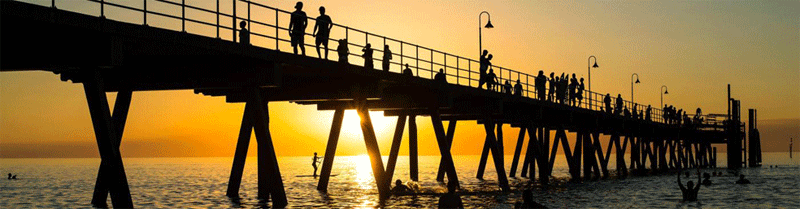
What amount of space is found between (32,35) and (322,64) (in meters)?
10.3

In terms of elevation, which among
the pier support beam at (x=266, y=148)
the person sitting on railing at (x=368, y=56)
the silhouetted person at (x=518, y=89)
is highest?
the person sitting on railing at (x=368, y=56)

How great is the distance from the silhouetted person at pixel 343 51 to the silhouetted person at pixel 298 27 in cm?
252

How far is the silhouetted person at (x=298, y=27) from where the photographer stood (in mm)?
30281

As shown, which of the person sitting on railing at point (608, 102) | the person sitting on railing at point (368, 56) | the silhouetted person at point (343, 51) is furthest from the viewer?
the person sitting on railing at point (608, 102)

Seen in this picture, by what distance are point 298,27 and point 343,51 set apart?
2925 millimetres

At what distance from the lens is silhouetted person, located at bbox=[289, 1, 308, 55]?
30.3m

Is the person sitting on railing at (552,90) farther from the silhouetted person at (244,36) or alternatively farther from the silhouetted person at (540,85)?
the silhouetted person at (244,36)

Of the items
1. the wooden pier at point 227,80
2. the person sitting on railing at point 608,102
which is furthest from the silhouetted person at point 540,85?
the person sitting on railing at point 608,102

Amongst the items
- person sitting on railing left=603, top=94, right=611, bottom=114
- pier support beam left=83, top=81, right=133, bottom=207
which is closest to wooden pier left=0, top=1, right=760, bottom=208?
pier support beam left=83, top=81, right=133, bottom=207

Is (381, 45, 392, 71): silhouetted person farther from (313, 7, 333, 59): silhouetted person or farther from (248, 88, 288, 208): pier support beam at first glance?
(248, 88, 288, 208): pier support beam

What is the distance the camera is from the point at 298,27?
30.5 meters

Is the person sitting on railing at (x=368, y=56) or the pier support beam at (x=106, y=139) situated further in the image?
the person sitting on railing at (x=368, y=56)

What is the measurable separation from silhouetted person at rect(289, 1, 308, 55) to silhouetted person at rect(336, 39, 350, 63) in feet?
8.26

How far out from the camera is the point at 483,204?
126ft
